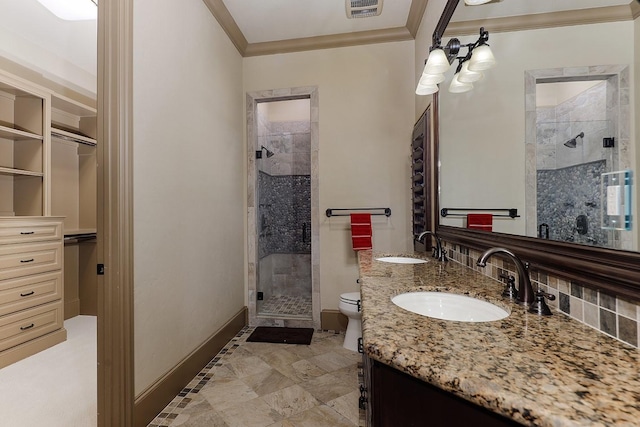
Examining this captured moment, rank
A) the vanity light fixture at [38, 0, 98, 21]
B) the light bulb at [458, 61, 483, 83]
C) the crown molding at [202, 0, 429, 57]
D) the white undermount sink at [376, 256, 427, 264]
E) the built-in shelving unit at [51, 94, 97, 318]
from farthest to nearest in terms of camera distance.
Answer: the built-in shelving unit at [51, 94, 97, 318] < the crown molding at [202, 0, 429, 57] < the vanity light fixture at [38, 0, 98, 21] < the white undermount sink at [376, 256, 427, 264] < the light bulb at [458, 61, 483, 83]

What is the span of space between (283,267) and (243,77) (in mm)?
2395

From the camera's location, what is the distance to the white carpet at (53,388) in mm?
1520

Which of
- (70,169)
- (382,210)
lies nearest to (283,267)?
(382,210)

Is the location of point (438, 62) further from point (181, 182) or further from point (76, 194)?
→ point (76, 194)

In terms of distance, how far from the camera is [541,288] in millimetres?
894

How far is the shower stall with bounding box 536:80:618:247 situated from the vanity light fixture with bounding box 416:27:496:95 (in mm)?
492

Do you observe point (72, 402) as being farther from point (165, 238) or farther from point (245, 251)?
point (245, 251)

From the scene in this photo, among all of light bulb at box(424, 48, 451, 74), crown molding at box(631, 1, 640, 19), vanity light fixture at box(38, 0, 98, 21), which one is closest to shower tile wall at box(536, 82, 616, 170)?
crown molding at box(631, 1, 640, 19)

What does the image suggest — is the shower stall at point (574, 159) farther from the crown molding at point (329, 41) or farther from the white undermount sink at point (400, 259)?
the crown molding at point (329, 41)

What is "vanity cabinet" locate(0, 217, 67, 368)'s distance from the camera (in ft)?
6.75

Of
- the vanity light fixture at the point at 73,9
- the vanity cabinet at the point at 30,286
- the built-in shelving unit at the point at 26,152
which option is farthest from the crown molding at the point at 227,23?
the vanity cabinet at the point at 30,286

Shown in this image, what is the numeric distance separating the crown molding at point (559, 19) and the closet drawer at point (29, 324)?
137 inches

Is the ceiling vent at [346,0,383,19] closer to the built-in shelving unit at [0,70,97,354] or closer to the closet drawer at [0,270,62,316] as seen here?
the built-in shelving unit at [0,70,97,354]

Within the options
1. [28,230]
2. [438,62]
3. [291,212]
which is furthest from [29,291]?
[438,62]
